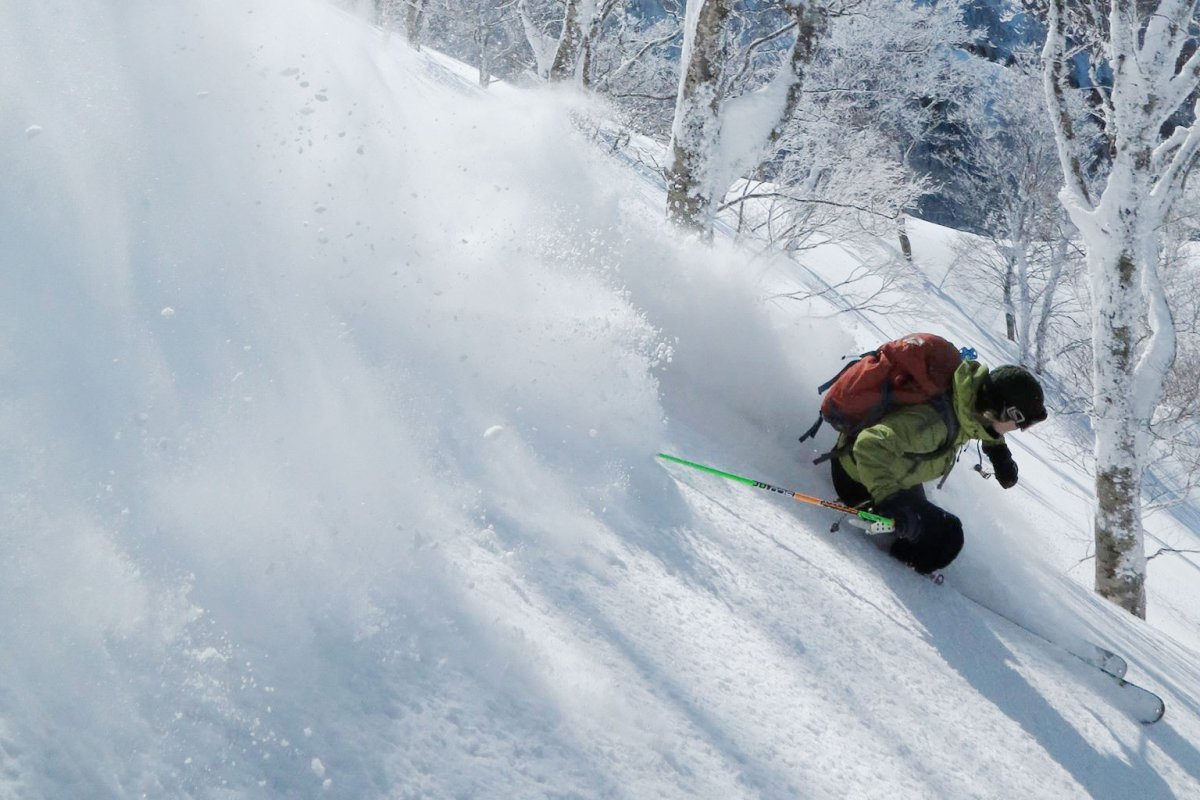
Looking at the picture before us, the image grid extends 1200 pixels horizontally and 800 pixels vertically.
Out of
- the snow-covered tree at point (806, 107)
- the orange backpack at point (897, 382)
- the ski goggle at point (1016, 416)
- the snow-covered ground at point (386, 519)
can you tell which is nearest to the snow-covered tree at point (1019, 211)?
the snow-covered tree at point (806, 107)

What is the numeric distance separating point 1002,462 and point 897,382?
0.66 m

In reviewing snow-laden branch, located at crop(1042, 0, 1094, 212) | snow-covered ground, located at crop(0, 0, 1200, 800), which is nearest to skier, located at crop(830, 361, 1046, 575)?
snow-covered ground, located at crop(0, 0, 1200, 800)

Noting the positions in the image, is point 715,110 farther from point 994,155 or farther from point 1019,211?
point 994,155

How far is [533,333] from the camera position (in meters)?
3.62

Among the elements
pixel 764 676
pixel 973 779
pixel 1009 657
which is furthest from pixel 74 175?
pixel 1009 657

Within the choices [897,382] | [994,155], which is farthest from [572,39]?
[994,155]

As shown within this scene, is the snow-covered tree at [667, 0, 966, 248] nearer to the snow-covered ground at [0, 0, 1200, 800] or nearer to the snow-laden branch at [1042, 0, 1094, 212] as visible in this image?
the snow-laden branch at [1042, 0, 1094, 212]

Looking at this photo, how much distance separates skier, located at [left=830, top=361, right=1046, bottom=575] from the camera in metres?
3.71

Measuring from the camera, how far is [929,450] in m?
3.81

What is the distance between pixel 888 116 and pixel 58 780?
26.7 m

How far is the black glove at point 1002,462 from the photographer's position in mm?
3918

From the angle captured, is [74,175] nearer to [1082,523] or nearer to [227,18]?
[227,18]

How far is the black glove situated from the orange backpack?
0.27m

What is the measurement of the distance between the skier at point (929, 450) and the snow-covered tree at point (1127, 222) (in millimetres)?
3585
